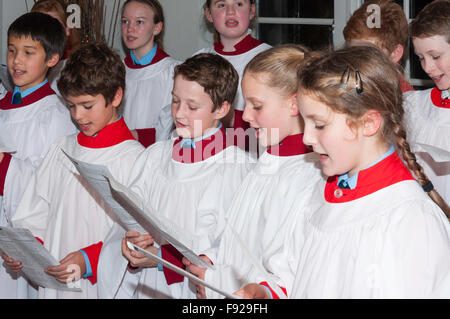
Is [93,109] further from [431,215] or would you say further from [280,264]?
[431,215]

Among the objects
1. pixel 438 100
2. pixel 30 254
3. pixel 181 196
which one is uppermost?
pixel 438 100

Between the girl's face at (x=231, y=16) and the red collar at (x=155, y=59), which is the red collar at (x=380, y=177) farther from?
the red collar at (x=155, y=59)

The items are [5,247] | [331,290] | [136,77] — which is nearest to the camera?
[331,290]

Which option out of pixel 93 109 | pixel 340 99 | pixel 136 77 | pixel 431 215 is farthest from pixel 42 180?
pixel 431 215

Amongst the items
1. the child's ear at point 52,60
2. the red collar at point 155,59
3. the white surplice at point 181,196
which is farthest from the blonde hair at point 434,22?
the child's ear at point 52,60

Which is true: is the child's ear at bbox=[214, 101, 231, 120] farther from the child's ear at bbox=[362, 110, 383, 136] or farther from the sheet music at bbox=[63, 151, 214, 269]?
the child's ear at bbox=[362, 110, 383, 136]

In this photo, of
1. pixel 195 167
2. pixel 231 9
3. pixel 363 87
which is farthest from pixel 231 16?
pixel 363 87

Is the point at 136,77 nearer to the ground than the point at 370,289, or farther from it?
farther from it

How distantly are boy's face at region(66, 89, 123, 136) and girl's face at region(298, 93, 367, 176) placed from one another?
4.11 feet

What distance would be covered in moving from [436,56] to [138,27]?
1.82m

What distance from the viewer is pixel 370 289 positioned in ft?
5.21

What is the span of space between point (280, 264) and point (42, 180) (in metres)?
1.33

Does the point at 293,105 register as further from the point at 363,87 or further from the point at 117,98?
the point at 117,98

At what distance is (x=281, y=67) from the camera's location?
212cm
